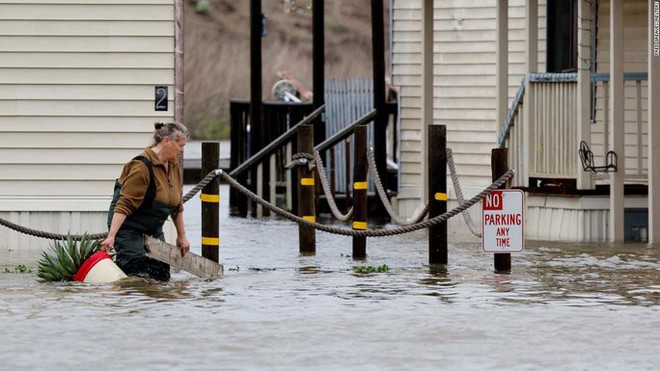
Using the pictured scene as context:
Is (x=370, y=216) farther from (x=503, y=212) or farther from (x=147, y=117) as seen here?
(x=503, y=212)

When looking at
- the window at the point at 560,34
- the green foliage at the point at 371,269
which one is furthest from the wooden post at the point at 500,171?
the window at the point at 560,34

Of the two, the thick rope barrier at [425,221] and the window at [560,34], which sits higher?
the window at [560,34]

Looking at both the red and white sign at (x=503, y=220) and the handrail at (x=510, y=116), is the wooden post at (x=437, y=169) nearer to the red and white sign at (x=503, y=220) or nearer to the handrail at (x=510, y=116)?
the red and white sign at (x=503, y=220)

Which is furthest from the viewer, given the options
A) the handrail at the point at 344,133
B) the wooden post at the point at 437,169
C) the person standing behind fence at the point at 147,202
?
the handrail at the point at 344,133

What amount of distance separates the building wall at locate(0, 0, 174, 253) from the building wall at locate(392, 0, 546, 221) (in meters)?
6.29

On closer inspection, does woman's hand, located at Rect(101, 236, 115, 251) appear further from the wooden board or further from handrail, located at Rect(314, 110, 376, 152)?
handrail, located at Rect(314, 110, 376, 152)

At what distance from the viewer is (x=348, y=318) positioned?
12555mm

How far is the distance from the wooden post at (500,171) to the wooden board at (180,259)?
248 centimetres

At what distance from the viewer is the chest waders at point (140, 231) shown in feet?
48.1

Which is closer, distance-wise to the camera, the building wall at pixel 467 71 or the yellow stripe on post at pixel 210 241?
the yellow stripe on post at pixel 210 241

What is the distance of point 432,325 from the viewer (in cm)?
1217

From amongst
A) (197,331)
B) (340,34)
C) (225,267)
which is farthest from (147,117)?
(340,34)

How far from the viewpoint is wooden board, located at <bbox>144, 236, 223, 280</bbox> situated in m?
14.7

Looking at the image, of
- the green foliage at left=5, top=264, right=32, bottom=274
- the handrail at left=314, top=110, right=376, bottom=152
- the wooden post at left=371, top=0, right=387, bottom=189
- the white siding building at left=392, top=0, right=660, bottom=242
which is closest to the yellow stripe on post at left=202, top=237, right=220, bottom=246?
the green foliage at left=5, top=264, right=32, bottom=274
